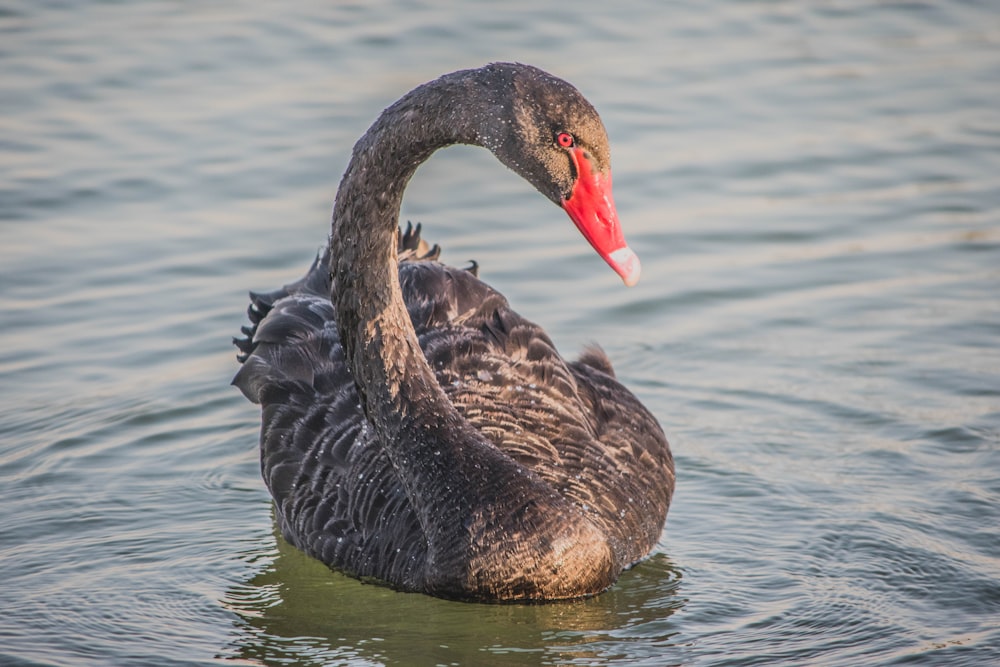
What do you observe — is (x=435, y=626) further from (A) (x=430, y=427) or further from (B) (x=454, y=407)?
(B) (x=454, y=407)

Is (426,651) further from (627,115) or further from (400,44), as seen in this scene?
(400,44)

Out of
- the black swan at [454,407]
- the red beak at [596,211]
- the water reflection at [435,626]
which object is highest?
the red beak at [596,211]

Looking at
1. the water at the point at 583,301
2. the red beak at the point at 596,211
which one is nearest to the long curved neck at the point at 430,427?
the water at the point at 583,301

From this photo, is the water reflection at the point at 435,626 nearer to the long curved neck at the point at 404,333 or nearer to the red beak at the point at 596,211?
the long curved neck at the point at 404,333

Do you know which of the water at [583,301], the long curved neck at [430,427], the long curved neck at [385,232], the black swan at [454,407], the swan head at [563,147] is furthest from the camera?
the water at [583,301]

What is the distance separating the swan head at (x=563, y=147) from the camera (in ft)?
19.1

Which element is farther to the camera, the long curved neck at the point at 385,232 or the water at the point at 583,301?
the water at the point at 583,301

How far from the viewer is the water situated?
659 cm

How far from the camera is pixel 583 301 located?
32.7 feet

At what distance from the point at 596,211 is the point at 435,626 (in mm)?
1912

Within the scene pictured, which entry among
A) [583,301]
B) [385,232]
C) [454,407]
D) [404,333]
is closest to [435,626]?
[454,407]

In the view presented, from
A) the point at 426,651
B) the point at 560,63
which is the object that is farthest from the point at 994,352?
the point at 560,63

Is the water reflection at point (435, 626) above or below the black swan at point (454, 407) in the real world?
below

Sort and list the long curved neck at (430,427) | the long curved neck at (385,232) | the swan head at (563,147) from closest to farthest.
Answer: the swan head at (563,147)
the long curved neck at (385,232)
the long curved neck at (430,427)
